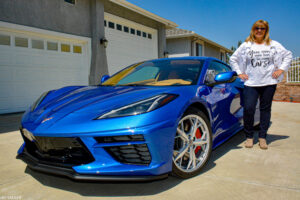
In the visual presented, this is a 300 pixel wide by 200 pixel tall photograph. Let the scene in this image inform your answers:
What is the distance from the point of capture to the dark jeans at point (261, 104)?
11.0 feet

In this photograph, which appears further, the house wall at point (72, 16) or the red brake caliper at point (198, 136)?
the house wall at point (72, 16)

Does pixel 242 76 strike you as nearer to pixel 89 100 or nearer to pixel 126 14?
pixel 89 100

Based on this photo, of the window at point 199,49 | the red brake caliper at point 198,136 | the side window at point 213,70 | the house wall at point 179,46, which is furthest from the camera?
the window at point 199,49

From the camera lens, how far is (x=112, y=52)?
974cm

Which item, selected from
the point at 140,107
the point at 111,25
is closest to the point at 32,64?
the point at 111,25

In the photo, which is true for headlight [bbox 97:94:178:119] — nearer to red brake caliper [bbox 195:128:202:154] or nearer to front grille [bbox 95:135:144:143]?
front grille [bbox 95:135:144:143]

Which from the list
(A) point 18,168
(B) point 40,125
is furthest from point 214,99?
(A) point 18,168

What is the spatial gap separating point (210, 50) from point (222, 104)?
2038cm

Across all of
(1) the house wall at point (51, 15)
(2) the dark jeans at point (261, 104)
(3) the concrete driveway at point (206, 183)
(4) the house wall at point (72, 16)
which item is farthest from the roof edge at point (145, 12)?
(3) the concrete driveway at point (206, 183)

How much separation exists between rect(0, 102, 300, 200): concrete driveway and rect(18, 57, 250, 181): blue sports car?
0.19 metres

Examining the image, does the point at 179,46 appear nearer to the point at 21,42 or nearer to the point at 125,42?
the point at 125,42

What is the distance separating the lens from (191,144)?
7.88 ft

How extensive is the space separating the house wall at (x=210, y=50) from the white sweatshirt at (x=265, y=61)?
59.2 feet

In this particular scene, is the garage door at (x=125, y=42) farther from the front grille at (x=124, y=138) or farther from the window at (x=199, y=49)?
the front grille at (x=124, y=138)
